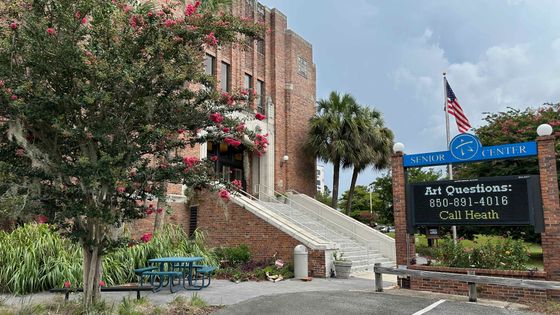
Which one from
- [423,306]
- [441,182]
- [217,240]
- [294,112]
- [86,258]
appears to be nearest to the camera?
[86,258]

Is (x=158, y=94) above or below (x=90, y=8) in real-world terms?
below

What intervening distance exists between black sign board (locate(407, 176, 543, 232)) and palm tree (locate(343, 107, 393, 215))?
12.1m

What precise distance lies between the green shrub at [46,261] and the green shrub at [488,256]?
290 inches

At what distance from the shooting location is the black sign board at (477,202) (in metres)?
9.38

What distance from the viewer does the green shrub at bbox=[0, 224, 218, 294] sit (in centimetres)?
1002

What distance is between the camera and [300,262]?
13188 mm

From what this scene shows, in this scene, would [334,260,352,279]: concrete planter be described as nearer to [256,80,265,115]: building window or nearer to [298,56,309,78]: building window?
[256,80,265,115]: building window

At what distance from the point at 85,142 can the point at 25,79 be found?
121 cm

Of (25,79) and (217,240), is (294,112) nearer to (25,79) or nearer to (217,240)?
(217,240)

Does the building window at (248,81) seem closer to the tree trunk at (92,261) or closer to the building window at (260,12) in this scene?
the building window at (260,12)

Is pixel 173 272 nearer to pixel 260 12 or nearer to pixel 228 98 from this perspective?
pixel 228 98

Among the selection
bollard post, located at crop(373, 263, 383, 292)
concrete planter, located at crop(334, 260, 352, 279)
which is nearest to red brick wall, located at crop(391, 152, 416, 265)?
bollard post, located at crop(373, 263, 383, 292)

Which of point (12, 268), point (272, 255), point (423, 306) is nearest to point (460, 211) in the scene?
point (423, 306)

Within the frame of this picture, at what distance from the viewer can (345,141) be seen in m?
23.2
